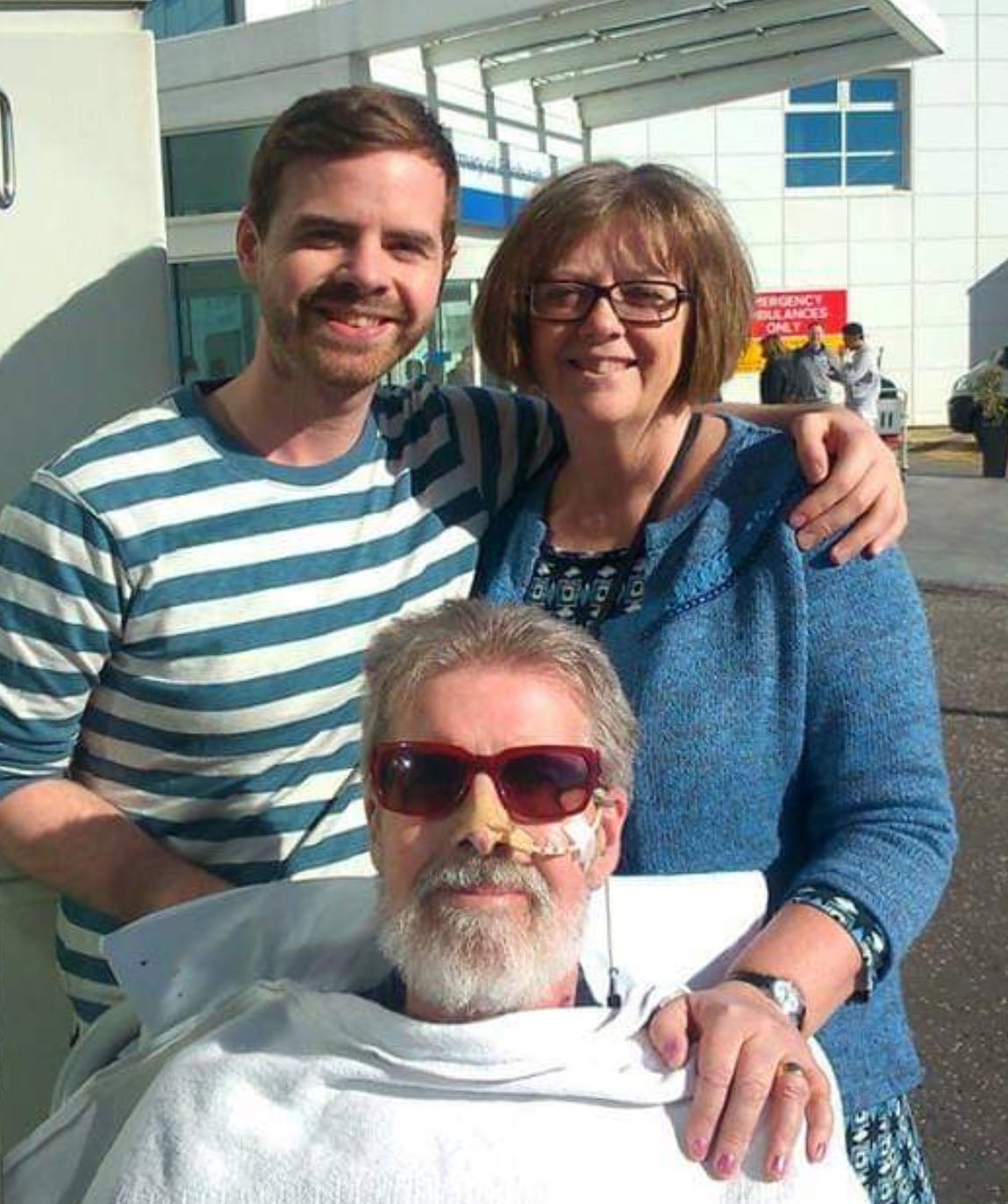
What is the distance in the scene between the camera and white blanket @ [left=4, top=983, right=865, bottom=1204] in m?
1.53

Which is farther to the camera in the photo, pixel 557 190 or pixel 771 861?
pixel 557 190

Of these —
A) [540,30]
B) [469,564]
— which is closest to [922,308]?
[540,30]

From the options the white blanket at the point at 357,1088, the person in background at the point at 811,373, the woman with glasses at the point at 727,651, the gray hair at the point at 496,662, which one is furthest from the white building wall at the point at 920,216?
the white blanket at the point at 357,1088

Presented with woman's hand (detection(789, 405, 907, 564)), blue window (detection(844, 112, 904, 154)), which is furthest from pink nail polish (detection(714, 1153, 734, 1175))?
blue window (detection(844, 112, 904, 154))

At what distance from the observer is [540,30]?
1417 centimetres

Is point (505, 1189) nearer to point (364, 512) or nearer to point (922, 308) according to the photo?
point (364, 512)

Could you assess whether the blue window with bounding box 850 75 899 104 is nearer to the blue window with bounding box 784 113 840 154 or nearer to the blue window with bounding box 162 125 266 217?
the blue window with bounding box 784 113 840 154

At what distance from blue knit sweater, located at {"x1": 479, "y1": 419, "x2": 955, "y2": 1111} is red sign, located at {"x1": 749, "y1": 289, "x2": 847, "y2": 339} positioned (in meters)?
27.2

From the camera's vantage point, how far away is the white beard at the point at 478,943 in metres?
1.63

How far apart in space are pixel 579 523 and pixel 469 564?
0.69ft

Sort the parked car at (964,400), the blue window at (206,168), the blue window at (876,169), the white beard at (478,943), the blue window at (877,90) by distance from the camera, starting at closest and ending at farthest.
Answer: the white beard at (478,943)
the blue window at (206,168)
the parked car at (964,400)
the blue window at (877,90)
the blue window at (876,169)

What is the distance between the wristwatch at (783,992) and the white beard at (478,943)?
0.20 meters

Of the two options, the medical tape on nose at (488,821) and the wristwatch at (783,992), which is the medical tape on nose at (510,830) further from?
the wristwatch at (783,992)

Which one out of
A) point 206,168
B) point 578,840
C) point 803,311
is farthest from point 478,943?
point 803,311
